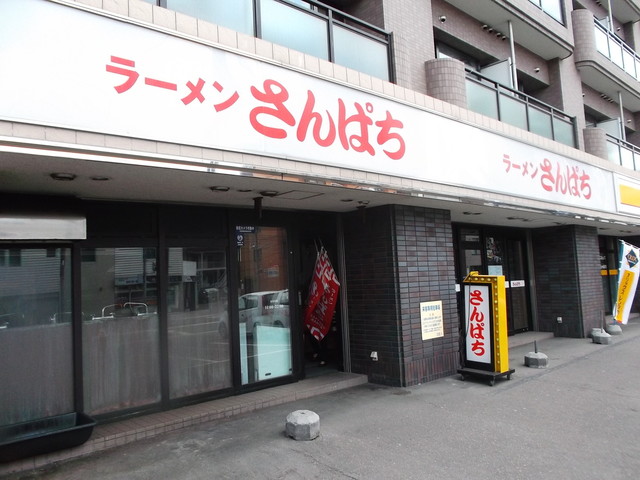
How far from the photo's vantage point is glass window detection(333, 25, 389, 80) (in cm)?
645

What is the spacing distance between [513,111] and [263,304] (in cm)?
645

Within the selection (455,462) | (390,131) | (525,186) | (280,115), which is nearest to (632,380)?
(525,186)

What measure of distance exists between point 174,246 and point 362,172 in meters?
2.63

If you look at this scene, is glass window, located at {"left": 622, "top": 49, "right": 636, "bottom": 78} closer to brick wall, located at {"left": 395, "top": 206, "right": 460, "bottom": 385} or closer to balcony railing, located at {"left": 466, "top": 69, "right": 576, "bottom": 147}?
balcony railing, located at {"left": 466, "top": 69, "right": 576, "bottom": 147}

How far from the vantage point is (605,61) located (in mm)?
13602

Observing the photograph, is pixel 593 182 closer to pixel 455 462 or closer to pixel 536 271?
pixel 536 271

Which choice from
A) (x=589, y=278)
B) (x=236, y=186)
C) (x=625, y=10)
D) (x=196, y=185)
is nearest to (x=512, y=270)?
(x=589, y=278)

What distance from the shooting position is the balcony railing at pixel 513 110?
28.1 ft

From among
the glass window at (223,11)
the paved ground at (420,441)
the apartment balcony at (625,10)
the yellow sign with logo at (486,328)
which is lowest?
the paved ground at (420,441)

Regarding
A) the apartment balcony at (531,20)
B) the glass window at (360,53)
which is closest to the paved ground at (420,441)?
the glass window at (360,53)

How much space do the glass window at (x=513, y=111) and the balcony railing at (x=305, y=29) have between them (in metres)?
3.27

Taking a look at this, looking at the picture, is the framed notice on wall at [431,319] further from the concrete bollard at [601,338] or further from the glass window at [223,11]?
the concrete bollard at [601,338]

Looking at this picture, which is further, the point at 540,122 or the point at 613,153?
the point at 613,153

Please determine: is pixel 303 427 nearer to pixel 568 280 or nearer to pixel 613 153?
pixel 568 280
